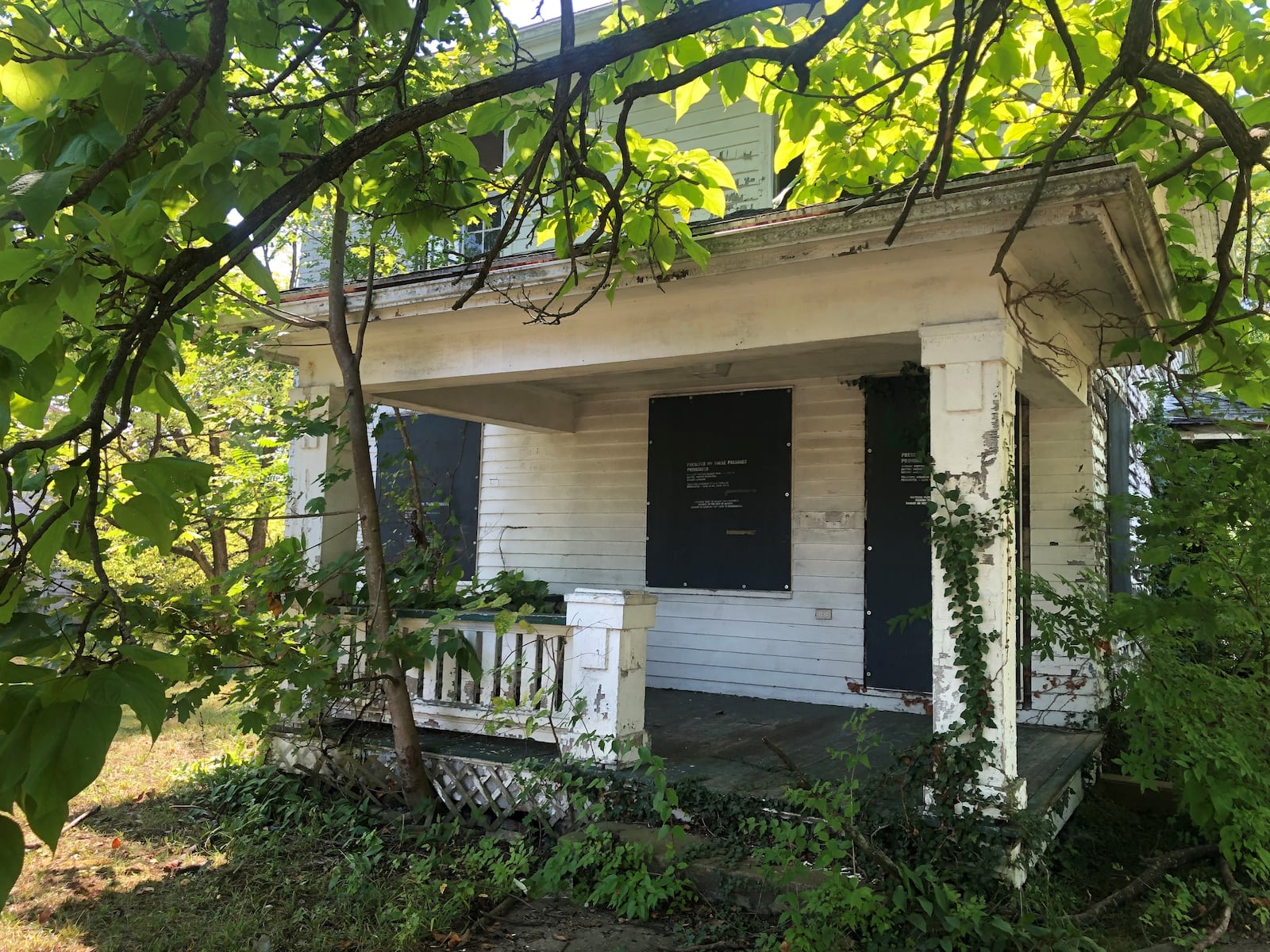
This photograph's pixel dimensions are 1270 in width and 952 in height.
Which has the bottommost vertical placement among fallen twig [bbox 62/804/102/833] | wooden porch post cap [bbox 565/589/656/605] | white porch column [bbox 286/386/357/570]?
fallen twig [bbox 62/804/102/833]

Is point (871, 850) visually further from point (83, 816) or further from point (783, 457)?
point (83, 816)

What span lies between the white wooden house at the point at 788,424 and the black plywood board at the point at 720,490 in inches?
0.9

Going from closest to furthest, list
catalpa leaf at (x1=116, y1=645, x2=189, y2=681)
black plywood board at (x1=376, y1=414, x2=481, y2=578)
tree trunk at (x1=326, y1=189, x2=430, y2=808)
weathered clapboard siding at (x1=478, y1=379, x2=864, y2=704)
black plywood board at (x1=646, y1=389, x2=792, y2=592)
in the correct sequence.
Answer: catalpa leaf at (x1=116, y1=645, x2=189, y2=681) → tree trunk at (x1=326, y1=189, x2=430, y2=808) → weathered clapboard siding at (x1=478, y1=379, x2=864, y2=704) → black plywood board at (x1=646, y1=389, x2=792, y2=592) → black plywood board at (x1=376, y1=414, x2=481, y2=578)

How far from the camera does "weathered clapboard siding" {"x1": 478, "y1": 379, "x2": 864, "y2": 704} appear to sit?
7434 millimetres

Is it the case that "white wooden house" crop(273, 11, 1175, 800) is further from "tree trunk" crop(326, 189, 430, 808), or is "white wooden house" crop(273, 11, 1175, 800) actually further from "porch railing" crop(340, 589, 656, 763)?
"tree trunk" crop(326, 189, 430, 808)

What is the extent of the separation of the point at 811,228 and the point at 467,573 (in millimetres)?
6119

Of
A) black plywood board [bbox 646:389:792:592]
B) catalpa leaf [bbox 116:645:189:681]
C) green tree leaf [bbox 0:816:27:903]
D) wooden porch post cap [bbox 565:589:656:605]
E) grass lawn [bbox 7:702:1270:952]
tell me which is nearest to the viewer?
green tree leaf [bbox 0:816:27:903]

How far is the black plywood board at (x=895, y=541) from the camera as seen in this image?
22.9ft

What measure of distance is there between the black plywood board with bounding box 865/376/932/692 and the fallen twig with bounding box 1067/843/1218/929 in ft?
6.87

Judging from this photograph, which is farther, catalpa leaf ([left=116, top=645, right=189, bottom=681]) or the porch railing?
the porch railing

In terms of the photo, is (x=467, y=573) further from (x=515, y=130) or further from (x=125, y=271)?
(x=125, y=271)

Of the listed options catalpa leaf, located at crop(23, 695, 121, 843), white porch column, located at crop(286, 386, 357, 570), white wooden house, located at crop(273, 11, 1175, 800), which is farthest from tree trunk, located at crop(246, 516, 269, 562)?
catalpa leaf, located at crop(23, 695, 121, 843)

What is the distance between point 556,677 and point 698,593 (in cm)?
271

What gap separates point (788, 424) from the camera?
306 inches
